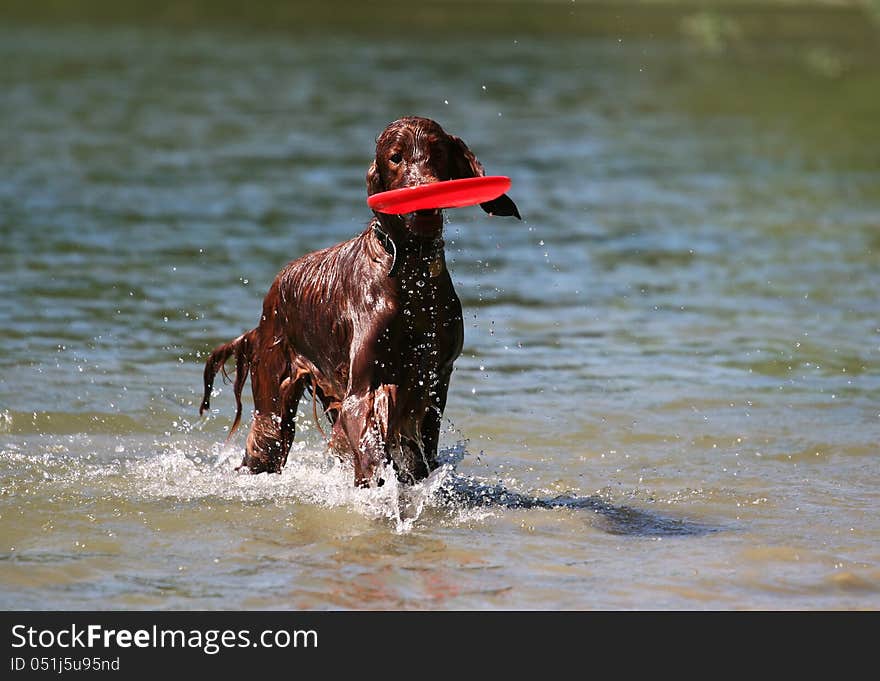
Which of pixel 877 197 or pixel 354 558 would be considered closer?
pixel 354 558

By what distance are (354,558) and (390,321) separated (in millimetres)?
1095

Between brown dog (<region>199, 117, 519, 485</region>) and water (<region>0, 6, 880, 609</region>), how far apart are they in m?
0.40

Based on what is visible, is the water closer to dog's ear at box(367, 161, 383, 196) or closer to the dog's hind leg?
the dog's hind leg

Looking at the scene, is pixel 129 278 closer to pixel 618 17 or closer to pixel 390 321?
pixel 390 321

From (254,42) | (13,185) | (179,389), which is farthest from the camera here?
(254,42)

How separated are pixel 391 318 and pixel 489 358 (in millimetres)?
4631

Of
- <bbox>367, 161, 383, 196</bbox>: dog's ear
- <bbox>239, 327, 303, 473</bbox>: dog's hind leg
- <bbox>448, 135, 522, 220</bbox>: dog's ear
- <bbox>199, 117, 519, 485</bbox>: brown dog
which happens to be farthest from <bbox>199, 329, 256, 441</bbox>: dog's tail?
<bbox>448, 135, 522, 220</bbox>: dog's ear

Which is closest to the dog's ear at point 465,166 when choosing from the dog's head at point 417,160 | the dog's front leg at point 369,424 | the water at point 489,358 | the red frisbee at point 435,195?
the dog's head at point 417,160

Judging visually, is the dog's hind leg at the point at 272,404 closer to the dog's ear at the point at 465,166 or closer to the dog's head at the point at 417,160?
the dog's head at the point at 417,160

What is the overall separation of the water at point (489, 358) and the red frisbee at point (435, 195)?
150cm

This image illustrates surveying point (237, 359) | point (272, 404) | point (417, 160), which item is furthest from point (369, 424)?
point (237, 359)

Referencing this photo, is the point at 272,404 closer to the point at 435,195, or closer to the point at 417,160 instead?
the point at 417,160
